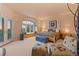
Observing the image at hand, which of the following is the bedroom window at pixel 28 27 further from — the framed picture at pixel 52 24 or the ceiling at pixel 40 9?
the framed picture at pixel 52 24

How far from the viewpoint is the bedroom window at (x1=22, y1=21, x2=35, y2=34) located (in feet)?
7.09

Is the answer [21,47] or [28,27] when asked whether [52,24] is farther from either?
[21,47]

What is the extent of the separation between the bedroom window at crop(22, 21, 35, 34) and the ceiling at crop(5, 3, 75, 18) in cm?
15

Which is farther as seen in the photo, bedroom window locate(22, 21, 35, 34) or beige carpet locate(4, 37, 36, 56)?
bedroom window locate(22, 21, 35, 34)

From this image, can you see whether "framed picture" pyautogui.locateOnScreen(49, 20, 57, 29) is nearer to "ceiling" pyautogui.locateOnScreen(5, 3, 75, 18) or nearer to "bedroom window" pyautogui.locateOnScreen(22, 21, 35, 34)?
"ceiling" pyautogui.locateOnScreen(5, 3, 75, 18)

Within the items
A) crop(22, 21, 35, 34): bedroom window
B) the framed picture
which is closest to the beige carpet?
crop(22, 21, 35, 34): bedroom window

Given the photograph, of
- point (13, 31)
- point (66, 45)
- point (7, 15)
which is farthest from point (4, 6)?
point (66, 45)

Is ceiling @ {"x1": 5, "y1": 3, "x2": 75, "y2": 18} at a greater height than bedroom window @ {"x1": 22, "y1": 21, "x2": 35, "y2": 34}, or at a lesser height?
greater

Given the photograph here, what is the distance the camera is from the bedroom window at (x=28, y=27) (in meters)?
2.16

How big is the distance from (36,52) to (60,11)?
74cm

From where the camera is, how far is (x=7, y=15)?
2039 millimetres

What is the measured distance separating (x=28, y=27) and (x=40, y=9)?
355mm

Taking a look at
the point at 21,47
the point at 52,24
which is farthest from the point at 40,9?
the point at 21,47

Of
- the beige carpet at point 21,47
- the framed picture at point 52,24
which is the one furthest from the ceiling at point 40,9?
the beige carpet at point 21,47
